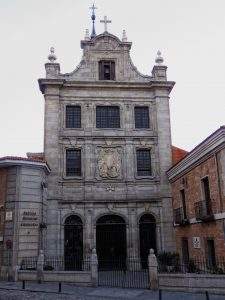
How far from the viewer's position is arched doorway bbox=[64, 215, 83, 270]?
2541 cm

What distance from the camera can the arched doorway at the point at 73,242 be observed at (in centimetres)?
2541

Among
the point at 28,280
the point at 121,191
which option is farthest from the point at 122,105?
the point at 28,280

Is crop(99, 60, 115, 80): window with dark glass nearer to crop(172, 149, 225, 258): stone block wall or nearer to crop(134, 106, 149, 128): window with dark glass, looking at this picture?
crop(134, 106, 149, 128): window with dark glass

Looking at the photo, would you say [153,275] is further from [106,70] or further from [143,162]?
[106,70]

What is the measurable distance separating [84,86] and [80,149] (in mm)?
4609

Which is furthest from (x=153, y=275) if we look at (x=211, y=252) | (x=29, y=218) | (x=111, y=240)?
(x=111, y=240)

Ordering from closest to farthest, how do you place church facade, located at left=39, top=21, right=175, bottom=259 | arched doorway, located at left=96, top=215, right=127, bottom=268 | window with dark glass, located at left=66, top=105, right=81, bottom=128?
arched doorway, located at left=96, top=215, right=127, bottom=268 < church facade, located at left=39, top=21, right=175, bottom=259 < window with dark glass, located at left=66, top=105, right=81, bottom=128

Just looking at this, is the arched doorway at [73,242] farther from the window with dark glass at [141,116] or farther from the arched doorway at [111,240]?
the window with dark glass at [141,116]

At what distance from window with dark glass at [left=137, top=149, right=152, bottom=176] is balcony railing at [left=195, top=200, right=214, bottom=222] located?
6.46m

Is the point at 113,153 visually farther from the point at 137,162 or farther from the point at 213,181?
the point at 213,181

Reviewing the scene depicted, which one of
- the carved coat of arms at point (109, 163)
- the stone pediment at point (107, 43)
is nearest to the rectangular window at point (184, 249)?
the carved coat of arms at point (109, 163)

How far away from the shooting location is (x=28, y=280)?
66.4ft

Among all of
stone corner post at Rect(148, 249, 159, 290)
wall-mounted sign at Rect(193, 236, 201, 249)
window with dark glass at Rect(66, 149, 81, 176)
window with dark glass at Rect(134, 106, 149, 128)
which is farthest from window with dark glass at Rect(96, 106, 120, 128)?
stone corner post at Rect(148, 249, 159, 290)

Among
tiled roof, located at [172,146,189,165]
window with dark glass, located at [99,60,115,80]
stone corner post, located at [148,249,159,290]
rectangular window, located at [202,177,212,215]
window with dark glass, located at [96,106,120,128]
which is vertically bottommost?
stone corner post, located at [148,249,159,290]
